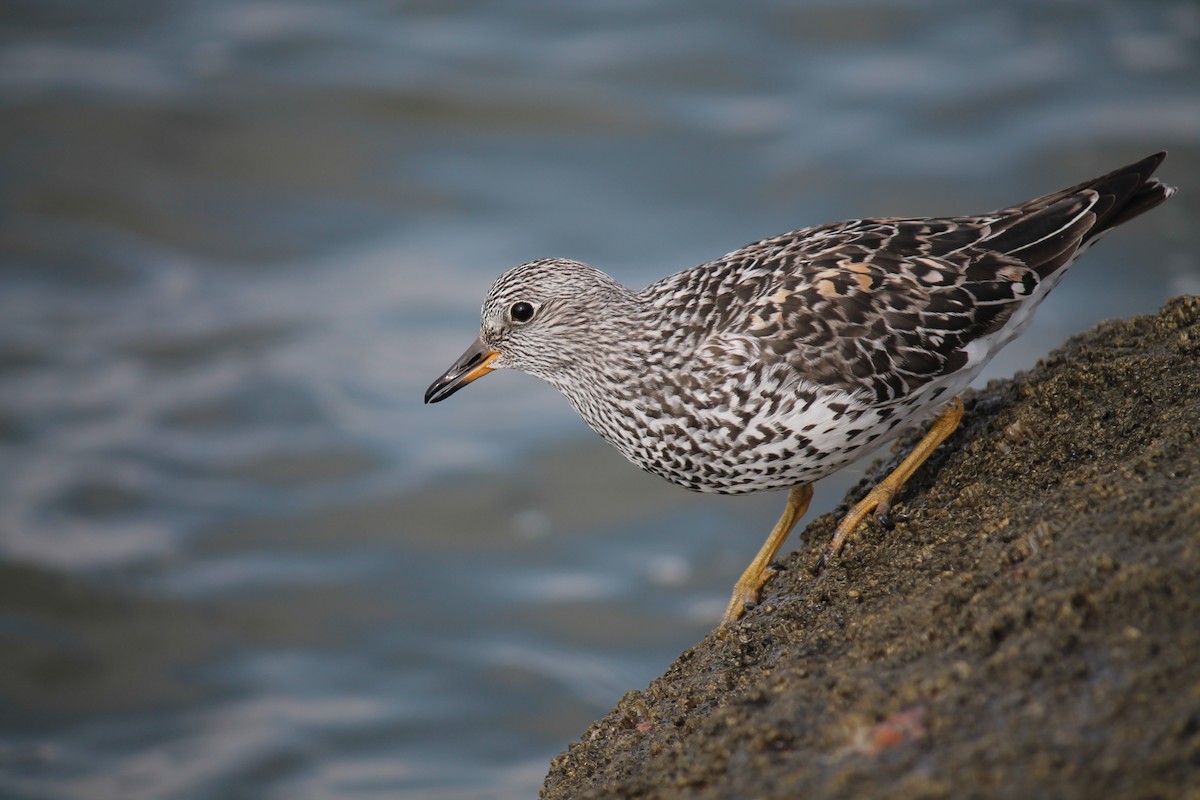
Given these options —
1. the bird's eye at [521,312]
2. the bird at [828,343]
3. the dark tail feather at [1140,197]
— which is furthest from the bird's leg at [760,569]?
the dark tail feather at [1140,197]

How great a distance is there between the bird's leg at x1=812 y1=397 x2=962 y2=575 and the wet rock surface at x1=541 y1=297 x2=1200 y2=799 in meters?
0.06

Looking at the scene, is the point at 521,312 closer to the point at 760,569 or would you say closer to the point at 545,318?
the point at 545,318

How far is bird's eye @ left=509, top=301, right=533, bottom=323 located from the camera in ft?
21.7

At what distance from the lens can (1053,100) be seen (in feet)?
48.0

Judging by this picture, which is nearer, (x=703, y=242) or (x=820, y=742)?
(x=820, y=742)

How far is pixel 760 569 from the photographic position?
6.10 metres

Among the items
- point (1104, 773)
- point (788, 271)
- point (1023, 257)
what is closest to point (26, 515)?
point (788, 271)

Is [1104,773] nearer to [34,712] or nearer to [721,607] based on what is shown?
[721,607]

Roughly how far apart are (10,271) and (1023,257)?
12.0 metres

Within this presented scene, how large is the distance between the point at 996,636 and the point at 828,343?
6.82 ft

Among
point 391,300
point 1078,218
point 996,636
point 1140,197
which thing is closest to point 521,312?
point 1078,218

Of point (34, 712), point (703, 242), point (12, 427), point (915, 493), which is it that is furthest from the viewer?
point (703, 242)

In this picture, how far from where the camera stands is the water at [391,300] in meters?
10.1

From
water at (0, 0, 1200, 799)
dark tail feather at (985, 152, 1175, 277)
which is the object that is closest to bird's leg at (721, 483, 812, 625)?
dark tail feather at (985, 152, 1175, 277)
